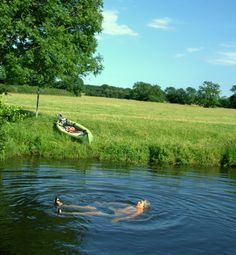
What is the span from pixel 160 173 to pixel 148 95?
106377 mm

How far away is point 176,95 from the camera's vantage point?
140m

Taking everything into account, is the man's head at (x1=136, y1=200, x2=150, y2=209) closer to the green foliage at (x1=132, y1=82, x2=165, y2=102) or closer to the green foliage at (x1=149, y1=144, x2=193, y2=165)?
the green foliage at (x1=149, y1=144, x2=193, y2=165)

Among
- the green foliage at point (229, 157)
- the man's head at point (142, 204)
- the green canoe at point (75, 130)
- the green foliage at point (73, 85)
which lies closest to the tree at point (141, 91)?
the green foliage at point (73, 85)

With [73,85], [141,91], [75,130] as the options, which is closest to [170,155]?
[75,130]

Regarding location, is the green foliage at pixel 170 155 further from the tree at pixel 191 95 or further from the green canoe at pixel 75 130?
the tree at pixel 191 95

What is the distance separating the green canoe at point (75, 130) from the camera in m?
30.8

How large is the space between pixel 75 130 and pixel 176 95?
109060 millimetres

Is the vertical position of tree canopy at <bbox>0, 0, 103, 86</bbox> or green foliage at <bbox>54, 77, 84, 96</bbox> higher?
tree canopy at <bbox>0, 0, 103, 86</bbox>

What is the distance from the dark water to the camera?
45.1ft

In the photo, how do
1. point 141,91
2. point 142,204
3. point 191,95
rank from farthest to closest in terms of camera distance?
1. point 191,95
2. point 141,91
3. point 142,204

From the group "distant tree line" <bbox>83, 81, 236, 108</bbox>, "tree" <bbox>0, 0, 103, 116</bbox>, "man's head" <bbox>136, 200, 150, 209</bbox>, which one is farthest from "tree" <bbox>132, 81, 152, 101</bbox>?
"man's head" <bbox>136, 200, 150, 209</bbox>

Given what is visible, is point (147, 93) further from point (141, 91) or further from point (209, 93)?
point (209, 93)

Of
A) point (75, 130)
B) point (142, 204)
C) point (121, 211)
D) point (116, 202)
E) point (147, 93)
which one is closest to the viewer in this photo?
point (121, 211)

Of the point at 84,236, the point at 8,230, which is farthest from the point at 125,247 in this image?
the point at 8,230
